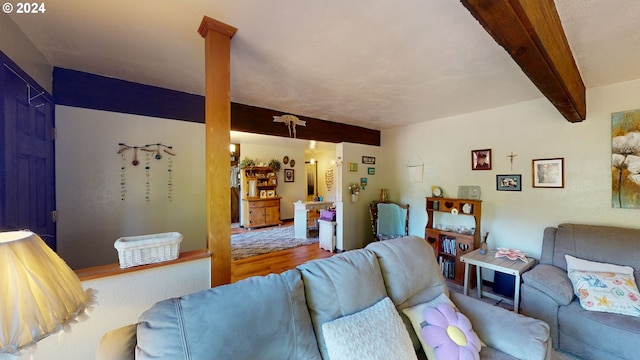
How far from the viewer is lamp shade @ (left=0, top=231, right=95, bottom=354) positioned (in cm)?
60

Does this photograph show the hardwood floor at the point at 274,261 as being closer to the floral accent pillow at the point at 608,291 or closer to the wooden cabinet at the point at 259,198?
the wooden cabinet at the point at 259,198

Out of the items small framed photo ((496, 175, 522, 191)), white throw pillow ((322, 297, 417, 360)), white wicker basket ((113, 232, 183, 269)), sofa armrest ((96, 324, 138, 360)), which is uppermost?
small framed photo ((496, 175, 522, 191))

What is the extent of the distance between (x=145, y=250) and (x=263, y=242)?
3.96 meters

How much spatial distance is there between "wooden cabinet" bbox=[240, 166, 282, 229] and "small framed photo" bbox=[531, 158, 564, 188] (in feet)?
19.0

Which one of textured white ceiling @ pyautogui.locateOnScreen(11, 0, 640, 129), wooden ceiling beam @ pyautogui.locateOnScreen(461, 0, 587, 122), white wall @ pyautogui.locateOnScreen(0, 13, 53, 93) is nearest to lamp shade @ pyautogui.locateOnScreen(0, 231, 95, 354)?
textured white ceiling @ pyautogui.locateOnScreen(11, 0, 640, 129)

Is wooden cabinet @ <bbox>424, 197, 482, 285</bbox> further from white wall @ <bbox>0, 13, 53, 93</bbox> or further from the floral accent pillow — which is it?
white wall @ <bbox>0, 13, 53, 93</bbox>

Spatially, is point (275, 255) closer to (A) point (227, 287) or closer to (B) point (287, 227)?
(B) point (287, 227)

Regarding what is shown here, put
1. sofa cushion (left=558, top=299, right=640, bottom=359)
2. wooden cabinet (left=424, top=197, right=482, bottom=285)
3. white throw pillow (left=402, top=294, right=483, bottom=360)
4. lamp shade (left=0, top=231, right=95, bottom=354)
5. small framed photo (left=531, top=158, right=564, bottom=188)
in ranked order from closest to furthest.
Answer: lamp shade (left=0, top=231, right=95, bottom=354)
white throw pillow (left=402, top=294, right=483, bottom=360)
sofa cushion (left=558, top=299, right=640, bottom=359)
small framed photo (left=531, top=158, right=564, bottom=188)
wooden cabinet (left=424, top=197, right=482, bottom=285)

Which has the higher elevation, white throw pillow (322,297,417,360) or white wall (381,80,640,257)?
white wall (381,80,640,257)

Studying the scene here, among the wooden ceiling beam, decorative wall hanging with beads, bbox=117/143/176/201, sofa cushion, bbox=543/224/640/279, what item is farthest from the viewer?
decorative wall hanging with beads, bbox=117/143/176/201

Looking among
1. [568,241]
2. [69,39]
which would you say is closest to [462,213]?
[568,241]

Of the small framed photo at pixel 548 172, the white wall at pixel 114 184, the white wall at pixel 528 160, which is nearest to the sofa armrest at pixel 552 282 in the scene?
the white wall at pixel 528 160

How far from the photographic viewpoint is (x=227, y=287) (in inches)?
41.3

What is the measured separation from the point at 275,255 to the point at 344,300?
3.31 meters
